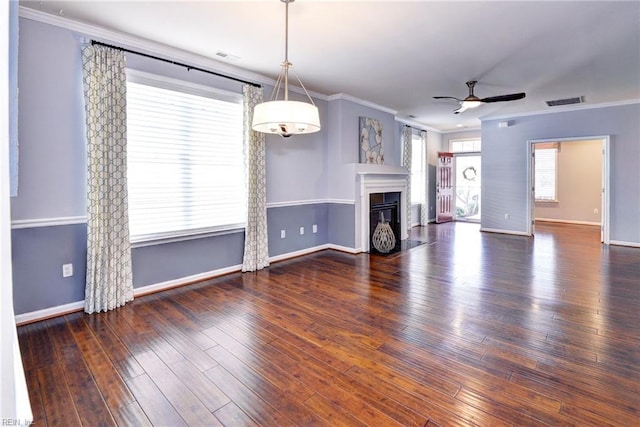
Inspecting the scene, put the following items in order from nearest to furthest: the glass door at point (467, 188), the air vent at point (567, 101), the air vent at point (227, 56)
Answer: the air vent at point (227, 56) < the air vent at point (567, 101) < the glass door at point (467, 188)

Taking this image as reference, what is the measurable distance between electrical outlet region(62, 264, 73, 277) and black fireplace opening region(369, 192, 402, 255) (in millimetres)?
4112

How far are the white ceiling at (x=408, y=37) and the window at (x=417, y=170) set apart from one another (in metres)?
3.47

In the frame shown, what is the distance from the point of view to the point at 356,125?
239 inches

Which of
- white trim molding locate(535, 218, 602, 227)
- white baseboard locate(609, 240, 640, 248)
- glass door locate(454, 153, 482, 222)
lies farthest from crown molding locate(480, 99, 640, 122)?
white trim molding locate(535, 218, 602, 227)

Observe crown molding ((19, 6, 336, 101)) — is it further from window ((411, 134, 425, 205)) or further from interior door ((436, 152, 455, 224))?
interior door ((436, 152, 455, 224))

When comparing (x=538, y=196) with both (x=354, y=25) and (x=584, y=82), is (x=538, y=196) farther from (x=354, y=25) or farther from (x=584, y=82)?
(x=354, y=25)

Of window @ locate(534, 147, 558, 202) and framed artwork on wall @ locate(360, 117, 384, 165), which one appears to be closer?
framed artwork on wall @ locate(360, 117, 384, 165)

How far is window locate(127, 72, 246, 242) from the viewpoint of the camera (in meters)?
3.51

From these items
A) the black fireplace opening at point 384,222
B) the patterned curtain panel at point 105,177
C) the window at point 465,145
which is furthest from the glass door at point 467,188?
the patterned curtain panel at point 105,177

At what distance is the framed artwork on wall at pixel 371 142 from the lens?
6.16m

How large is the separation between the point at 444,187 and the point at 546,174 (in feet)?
8.91

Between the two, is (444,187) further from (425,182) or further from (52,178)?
(52,178)

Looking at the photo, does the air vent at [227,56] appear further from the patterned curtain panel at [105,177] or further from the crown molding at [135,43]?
the patterned curtain panel at [105,177]

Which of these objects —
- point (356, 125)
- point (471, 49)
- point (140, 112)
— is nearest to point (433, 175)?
point (356, 125)
